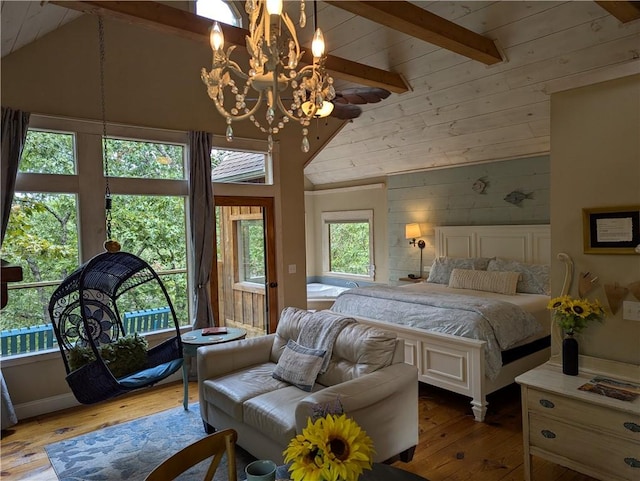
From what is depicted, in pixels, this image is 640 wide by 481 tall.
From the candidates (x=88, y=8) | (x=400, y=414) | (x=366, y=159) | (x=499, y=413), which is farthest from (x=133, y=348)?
(x=366, y=159)

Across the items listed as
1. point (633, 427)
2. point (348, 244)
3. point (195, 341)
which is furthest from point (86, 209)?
point (348, 244)

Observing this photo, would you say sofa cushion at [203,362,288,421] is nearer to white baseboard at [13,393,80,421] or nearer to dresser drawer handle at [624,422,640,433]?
white baseboard at [13,393,80,421]

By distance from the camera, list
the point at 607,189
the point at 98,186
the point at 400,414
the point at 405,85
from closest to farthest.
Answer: the point at 607,189, the point at 400,414, the point at 98,186, the point at 405,85

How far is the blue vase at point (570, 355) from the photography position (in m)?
2.45

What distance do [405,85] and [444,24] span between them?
4.54 ft

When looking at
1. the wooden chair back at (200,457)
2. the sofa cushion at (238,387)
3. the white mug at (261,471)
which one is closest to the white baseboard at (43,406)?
the sofa cushion at (238,387)

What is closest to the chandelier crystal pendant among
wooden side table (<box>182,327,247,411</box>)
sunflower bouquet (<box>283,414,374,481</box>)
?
sunflower bouquet (<box>283,414,374,481</box>)

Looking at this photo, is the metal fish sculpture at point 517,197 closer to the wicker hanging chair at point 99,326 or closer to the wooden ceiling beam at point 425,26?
the wooden ceiling beam at point 425,26

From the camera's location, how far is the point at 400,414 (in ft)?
8.73

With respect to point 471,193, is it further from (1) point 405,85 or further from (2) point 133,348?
(2) point 133,348

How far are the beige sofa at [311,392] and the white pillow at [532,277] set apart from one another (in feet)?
8.74

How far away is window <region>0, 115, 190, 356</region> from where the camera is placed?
3.69 metres

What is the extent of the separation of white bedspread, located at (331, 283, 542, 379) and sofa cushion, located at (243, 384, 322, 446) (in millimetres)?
1512

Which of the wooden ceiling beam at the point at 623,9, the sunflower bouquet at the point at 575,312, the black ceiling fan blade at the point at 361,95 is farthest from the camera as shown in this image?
the black ceiling fan blade at the point at 361,95
